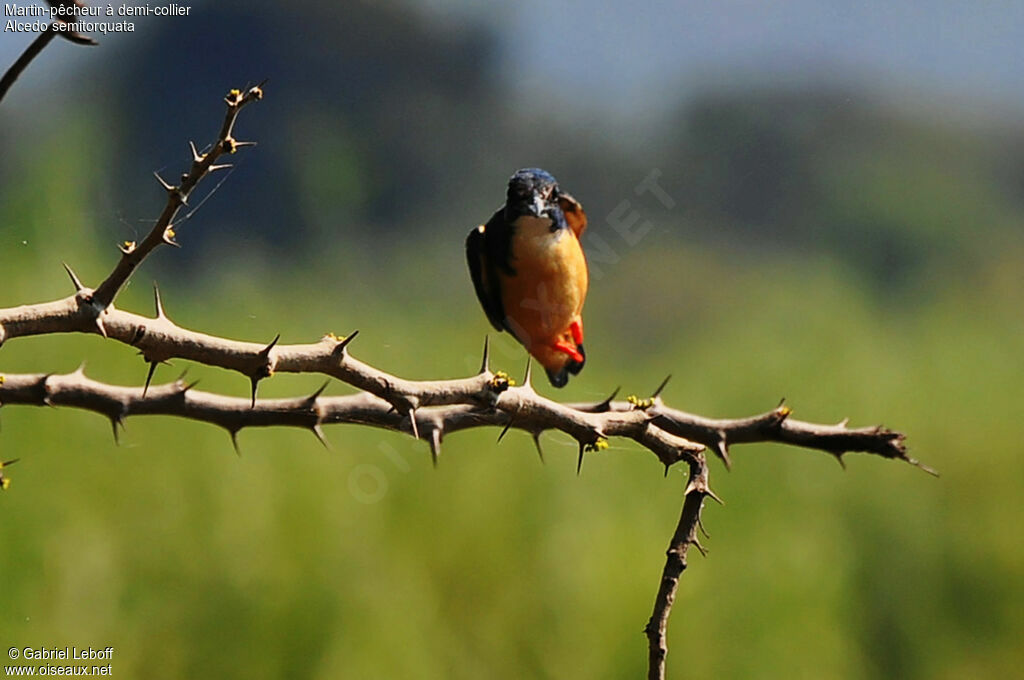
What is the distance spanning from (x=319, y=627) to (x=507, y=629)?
1.10 ft

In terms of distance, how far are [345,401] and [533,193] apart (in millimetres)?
333

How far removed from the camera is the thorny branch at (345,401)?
624mm

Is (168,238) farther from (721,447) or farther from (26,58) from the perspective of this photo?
(721,447)

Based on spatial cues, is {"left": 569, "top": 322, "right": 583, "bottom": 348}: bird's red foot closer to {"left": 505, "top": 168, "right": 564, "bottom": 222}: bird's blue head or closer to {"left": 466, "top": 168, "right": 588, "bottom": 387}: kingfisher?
{"left": 466, "top": 168, "right": 588, "bottom": 387}: kingfisher

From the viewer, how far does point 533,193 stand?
A: 3.53 feet

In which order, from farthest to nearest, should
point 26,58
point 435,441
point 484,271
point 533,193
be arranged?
point 484,271
point 533,193
point 435,441
point 26,58

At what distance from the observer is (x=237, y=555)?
1825 mm

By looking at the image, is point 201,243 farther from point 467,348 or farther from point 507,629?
point 507,629

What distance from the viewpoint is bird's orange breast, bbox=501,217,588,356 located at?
109 centimetres

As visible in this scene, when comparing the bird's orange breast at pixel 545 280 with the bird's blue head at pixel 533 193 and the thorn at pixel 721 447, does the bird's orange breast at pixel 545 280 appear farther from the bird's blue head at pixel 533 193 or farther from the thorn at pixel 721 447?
the thorn at pixel 721 447

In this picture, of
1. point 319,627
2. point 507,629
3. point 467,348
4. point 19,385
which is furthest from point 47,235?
point 507,629

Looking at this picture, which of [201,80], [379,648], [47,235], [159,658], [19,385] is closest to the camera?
[19,385]

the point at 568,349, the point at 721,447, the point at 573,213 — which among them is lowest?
the point at 721,447

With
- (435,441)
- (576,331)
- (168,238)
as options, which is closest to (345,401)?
(435,441)
